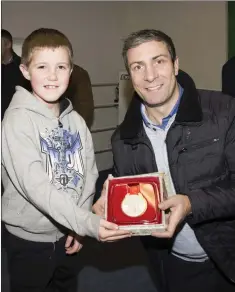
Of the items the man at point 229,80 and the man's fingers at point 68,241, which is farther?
the man at point 229,80

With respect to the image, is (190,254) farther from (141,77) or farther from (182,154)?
(141,77)

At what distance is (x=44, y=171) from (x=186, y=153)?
0.53 metres

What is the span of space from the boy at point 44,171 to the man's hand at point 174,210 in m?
0.16

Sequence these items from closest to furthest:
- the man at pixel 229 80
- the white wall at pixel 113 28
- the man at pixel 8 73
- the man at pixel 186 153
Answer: the man at pixel 186 153 < the man at pixel 229 80 < the man at pixel 8 73 < the white wall at pixel 113 28

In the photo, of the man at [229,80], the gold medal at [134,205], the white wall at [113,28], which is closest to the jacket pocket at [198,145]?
the gold medal at [134,205]

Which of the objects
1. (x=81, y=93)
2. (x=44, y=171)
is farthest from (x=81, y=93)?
(x=44, y=171)

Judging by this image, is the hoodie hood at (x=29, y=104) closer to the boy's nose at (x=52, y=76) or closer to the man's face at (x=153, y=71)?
the boy's nose at (x=52, y=76)

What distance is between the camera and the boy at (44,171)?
1.19 m

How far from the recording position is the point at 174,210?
1.25 meters

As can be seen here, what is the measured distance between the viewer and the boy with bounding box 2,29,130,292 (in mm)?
1191

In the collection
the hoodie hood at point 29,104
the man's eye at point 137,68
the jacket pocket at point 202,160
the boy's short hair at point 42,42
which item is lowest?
the jacket pocket at point 202,160

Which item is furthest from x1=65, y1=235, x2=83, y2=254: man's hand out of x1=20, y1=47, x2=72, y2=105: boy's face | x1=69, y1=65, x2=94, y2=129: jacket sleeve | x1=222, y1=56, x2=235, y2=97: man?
x1=69, y1=65, x2=94, y2=129: jacket sleeve

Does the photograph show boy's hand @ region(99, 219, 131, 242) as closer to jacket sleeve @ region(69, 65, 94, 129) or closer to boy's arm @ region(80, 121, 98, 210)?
boy's arm @ region(80, 121, 98, 210)

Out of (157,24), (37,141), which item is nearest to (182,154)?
(37,141)
